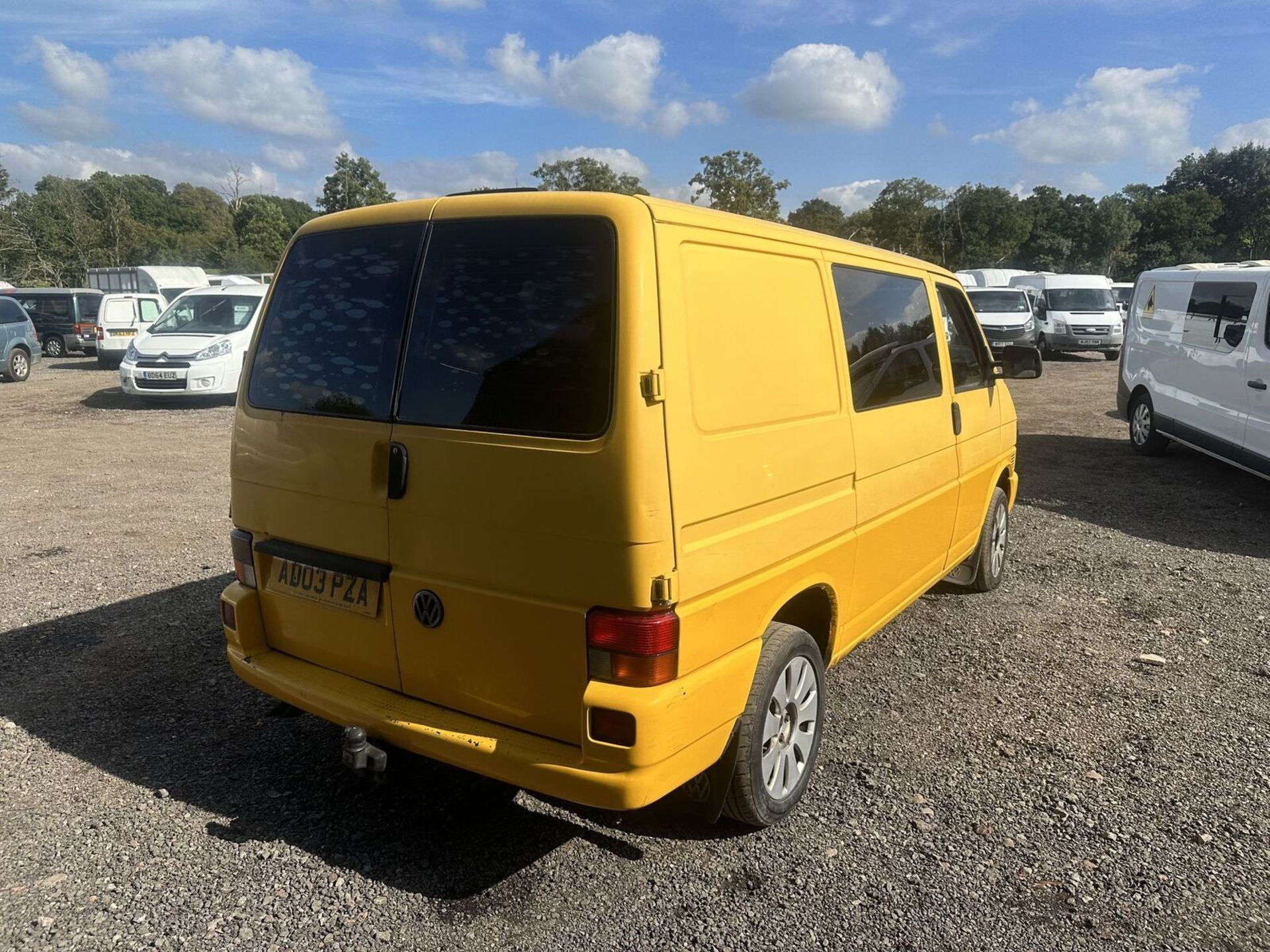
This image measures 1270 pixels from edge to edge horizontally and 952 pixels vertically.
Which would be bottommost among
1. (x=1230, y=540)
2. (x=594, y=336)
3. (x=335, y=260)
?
(x=1230, y=540)

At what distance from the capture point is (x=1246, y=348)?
25.7 feet

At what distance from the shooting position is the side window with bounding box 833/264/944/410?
11.5 feet

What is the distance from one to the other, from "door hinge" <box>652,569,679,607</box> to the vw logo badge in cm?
73

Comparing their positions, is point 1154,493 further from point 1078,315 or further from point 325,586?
point 1078,315

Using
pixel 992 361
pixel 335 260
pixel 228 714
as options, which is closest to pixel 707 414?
pixel 335 260

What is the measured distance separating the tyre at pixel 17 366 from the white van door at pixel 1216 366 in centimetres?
A: 2100

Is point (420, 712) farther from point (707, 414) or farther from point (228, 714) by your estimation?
point (228, 714)

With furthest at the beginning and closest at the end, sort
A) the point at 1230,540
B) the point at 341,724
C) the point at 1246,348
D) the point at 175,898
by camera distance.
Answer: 1. the point at 1246,348
2. the point at 1230,540
3. the point at 341,724
4. the point at 175,898

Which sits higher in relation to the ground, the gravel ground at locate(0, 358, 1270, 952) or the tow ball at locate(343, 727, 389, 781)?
the tow ball at locate(343, 727, 389, 781)

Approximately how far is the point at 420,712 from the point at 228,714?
161 cm

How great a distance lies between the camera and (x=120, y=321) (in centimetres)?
1967

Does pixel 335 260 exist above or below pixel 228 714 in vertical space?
above

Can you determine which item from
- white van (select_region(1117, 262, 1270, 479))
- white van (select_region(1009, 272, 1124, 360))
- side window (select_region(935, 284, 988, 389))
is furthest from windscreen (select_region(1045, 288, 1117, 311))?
side window (select_region(935, 284, 988, 389))

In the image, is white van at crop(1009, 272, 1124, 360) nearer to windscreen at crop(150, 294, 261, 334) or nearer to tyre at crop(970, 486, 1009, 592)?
windscreen at crop(150, 294, 261, 334)
